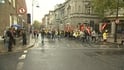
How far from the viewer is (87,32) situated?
164 ft

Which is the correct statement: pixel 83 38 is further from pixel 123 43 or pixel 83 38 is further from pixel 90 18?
pixel 90 18

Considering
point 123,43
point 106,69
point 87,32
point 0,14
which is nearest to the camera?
point 106,69

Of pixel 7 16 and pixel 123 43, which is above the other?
pixel 7 16

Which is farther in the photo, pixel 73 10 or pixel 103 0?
pixel 73 10

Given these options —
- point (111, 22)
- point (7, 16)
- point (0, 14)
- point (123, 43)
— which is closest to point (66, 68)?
point (123, 43)

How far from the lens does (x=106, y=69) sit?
50.2 ft

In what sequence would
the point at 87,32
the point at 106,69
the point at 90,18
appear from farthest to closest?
the point at 90,18 < the point at 87,32 < the point at 106,69

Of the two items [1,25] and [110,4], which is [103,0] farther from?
[1,25]

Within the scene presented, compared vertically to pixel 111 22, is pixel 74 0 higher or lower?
higher

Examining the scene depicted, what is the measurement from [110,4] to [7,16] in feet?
49.7

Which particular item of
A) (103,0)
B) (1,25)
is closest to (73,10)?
(103,0)

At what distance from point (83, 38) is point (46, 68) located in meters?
35.2

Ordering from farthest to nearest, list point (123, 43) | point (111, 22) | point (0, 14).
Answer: point (111, 22)
point (0, 14)
point (123, 43)

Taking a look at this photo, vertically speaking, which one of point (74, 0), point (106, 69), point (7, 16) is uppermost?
point (74, 0)
